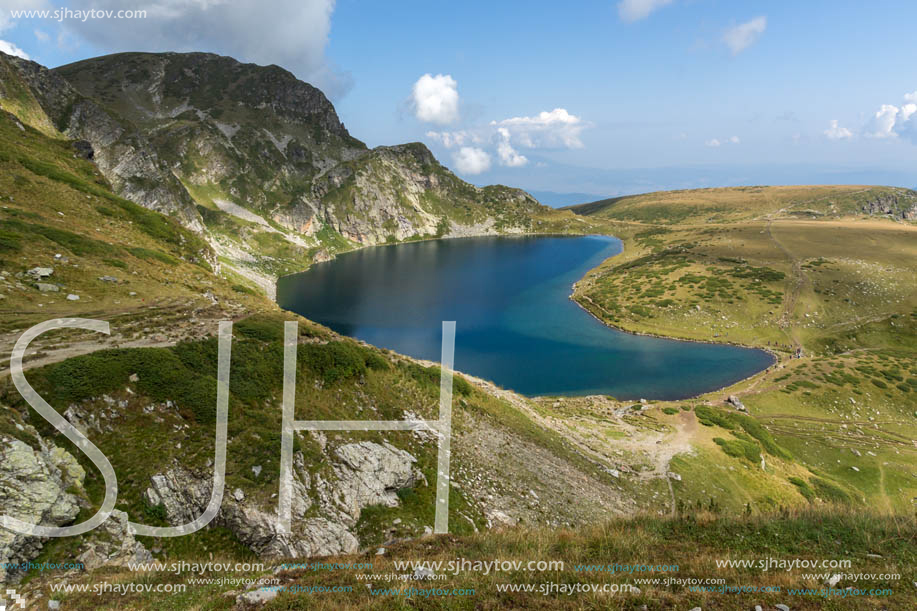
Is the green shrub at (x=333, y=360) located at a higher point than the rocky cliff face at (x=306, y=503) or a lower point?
higher

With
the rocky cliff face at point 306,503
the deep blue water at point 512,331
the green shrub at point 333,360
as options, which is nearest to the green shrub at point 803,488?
the deep blue water at point 512,331

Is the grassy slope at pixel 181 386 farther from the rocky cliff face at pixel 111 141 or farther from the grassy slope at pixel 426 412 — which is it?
the rocky cliff face at pixel 111 141

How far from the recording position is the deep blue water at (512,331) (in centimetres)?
6040

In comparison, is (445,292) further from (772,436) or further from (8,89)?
(8,89)

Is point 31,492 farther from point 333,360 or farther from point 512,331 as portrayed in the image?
point 512,331

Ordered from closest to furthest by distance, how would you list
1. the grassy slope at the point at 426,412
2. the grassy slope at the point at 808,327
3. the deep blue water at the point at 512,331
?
1. the grassy slope at the point at 426,412
2. the grassy slope at the point at 808,327
3. the deep blue water at the point at 512,331

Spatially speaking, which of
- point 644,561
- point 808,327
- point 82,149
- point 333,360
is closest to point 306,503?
point 333,360

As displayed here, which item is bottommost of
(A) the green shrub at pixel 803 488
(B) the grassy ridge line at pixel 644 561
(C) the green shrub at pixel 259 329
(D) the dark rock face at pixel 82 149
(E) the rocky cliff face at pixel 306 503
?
(A) the green shrub at pixel 803 488

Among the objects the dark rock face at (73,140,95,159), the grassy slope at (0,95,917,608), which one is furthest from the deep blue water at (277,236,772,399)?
the dark rock face at (73,140,95,159)

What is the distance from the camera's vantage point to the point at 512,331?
268 feet

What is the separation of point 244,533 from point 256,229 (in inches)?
6679

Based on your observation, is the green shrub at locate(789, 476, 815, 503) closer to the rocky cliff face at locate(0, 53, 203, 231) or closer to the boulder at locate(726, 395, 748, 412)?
the boulder at locate(726, 395, 748, 412)

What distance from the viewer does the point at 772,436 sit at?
4156 centimetres

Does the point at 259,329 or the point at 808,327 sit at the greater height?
the point at 259,329
